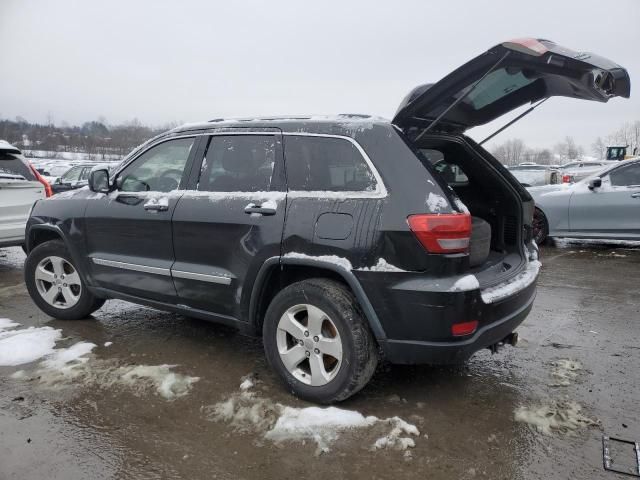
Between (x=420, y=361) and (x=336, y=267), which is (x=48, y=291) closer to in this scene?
(x=336, y=267)

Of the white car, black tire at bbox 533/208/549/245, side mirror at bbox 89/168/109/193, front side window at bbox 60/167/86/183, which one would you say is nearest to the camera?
side mirror at bbox 89/168/109/193

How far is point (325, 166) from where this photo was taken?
317 cm

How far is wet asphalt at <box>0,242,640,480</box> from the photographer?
2523 millimetres

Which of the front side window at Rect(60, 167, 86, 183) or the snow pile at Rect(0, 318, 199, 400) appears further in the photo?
the front side window at Rect(60, 167, 86, 183)

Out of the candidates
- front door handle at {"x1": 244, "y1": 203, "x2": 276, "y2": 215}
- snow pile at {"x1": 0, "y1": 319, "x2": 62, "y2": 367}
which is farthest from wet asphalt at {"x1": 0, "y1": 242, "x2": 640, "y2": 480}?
front door handle at {"x1": 244, "y1": 203, "x2": 276, "y2": 215}

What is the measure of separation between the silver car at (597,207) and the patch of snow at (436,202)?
6.67 metres

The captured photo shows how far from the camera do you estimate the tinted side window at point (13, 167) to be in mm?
7113

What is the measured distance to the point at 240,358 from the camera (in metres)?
3.85

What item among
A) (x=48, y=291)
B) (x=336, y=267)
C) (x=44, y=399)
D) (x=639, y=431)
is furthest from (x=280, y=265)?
(x=48, y=291)

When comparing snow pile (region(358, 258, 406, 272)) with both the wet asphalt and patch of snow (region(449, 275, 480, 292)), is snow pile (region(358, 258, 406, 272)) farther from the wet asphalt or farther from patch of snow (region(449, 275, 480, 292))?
the wet asphalt

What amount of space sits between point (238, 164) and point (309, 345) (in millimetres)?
1373

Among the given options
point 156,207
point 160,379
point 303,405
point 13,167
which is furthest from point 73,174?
point 303,405

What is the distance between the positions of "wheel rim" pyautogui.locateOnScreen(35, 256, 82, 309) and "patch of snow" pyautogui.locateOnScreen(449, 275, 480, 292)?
11.5 ft

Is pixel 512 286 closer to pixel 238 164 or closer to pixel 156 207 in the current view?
pixel 238 164
